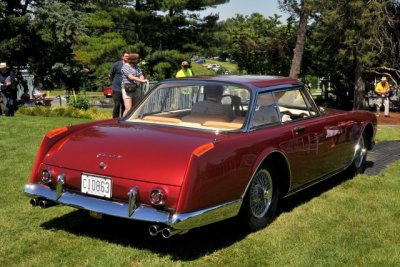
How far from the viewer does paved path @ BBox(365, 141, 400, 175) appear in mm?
7477

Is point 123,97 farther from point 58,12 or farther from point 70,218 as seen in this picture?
point 58,12

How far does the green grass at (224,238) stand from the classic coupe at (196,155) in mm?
286

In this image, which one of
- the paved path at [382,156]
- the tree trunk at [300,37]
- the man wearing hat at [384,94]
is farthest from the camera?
the tree trunk at [300,37]

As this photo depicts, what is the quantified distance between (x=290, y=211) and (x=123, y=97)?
5.60 m

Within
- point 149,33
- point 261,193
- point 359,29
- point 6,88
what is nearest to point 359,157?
point 261,193

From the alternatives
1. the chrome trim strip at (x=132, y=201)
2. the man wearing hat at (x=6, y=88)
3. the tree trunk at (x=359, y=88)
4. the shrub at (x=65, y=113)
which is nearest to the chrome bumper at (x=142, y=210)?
the chrome trim strip at (x=132, y=201)

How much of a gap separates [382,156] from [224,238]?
4.81 m

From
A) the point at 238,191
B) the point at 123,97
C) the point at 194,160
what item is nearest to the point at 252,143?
the point at 238,191

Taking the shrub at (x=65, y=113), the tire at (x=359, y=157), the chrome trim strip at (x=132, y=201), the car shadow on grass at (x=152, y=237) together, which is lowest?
the shrub at (x=65, y=113)

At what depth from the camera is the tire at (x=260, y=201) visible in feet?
14.8

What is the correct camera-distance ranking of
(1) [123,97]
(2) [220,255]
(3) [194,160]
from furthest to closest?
(1) [123,97] < (2) [220,255] < (3) [194,160]

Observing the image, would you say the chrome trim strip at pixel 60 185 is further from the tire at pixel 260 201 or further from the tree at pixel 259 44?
the tree at pixel 259 44

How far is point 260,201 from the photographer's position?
4762mm

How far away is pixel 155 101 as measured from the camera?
5.59 metres
